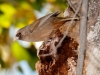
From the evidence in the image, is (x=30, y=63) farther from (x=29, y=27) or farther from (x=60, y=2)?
(x=29, y=27)

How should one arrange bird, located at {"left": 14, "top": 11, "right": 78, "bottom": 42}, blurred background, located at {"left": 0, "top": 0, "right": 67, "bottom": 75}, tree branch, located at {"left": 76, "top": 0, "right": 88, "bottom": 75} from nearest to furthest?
tree branch, located at {"left": 76, "top": 0, "right": 88, "bottom": 75} → bird, located at {"left": 14, "top": 11, "right": 78, "bottom": 42} → blurred background, located at {"left": 0, "top": 0, "right": 67, "bottom": 75}

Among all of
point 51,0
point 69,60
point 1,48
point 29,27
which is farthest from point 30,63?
point 69,60

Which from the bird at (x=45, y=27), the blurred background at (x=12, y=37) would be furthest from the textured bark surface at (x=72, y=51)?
the blurred background at (x=12, y=37)

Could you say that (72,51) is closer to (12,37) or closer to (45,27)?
(45,27)

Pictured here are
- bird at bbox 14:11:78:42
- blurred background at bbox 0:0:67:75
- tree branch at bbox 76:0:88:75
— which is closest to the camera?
tree branch at bbox 76:0:88:75

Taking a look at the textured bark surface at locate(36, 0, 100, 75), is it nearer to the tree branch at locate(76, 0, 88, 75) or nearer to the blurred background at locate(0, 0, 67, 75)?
the tree branch at locate(76, 0, 88, 75)

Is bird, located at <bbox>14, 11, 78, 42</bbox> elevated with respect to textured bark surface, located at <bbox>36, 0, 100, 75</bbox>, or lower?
elevated

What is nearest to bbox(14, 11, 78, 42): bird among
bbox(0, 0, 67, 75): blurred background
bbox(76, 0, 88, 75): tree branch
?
bbox(76, 0, 88, 75): tree branch
